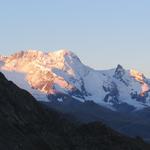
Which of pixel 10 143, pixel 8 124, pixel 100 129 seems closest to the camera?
pixel 10 143

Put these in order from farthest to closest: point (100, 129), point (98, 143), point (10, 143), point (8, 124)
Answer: point (100, 129)
point (98, 143)
point (8, 124)
point (10, 143)

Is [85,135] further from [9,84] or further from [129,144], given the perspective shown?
[9,84]

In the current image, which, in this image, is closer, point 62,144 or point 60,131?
point 62,144

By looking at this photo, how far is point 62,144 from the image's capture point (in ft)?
338

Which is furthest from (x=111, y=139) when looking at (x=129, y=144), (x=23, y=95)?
(x=23, y=95)

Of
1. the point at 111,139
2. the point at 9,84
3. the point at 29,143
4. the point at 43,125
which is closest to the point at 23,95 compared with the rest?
the point at 9,84

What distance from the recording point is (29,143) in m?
96.3

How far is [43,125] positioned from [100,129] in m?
11.5

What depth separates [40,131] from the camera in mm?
105875

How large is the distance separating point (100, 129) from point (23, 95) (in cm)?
1586

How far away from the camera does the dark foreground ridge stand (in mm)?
97750

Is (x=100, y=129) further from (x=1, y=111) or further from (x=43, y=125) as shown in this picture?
(x=1, y=111)

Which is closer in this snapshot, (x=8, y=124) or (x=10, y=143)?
(x=10, y=143)

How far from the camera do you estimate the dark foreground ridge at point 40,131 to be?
97750mm
